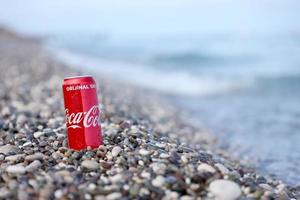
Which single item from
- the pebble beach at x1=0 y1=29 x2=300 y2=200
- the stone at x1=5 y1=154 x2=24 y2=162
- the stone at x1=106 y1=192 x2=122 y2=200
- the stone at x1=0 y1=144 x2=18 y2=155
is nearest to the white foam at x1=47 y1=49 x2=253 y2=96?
the pebble beach at x1=0 y1=29 x2=300 y2=200

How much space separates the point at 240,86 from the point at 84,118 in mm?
11967

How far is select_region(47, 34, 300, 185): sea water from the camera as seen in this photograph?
723cm

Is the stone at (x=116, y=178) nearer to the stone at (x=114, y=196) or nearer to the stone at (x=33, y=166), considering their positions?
the stone at (x=114, y=196)

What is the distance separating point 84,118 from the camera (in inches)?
153

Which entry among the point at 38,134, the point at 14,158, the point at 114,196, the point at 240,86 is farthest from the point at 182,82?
the point at 114,196

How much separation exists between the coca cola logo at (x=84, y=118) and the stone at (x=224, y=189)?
1.06m

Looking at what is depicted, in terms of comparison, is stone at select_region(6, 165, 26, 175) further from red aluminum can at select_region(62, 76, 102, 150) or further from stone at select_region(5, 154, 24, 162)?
red aluminum can at select_region(62, 76, 102, 150)

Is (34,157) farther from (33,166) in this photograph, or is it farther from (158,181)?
(158,181)

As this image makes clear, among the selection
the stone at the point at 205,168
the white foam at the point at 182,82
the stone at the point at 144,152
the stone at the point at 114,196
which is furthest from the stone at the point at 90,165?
the white foam at the point at 182,82

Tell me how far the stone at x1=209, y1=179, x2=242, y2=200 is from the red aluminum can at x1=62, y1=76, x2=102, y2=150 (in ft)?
3.48

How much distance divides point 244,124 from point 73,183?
620 centimetres

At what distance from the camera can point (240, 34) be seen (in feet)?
120

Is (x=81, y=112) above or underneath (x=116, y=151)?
above

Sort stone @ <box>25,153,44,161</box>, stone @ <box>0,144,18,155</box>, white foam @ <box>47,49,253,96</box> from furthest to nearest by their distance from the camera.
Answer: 1. white foam @ <box>47,49,253,96</box>
2. stone @ <box>0,144,18,155</box>
3. stone @ <box>25,153,44,161</box>
